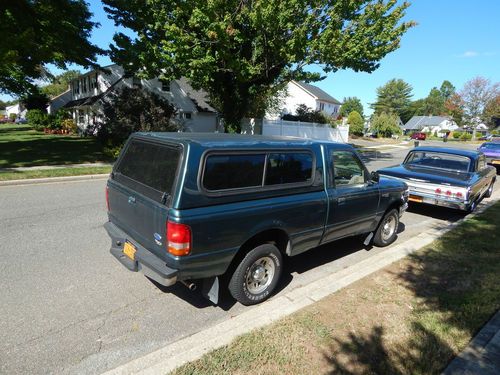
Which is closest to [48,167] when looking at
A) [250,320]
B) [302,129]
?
[250,320]

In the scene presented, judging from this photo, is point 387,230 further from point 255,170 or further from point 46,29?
point 46,29

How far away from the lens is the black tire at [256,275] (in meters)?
3.73

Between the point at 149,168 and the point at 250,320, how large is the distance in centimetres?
200

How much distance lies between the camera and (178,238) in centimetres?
314

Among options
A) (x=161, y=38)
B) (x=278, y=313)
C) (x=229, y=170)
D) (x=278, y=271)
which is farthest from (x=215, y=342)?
(x=161, y=38)

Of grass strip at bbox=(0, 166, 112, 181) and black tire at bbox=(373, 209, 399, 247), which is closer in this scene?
black tire at bbox=(373, 209, 399, 247)

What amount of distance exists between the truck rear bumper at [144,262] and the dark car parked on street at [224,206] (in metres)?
0.01

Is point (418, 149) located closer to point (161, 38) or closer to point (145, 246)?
point (145, 246)

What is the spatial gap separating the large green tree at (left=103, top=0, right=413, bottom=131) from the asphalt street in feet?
34.4

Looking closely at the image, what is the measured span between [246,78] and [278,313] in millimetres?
14578

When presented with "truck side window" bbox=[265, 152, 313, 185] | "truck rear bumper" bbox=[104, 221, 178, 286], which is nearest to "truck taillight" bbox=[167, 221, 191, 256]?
"truck rear bumper" bbox=[104, 221, 178, 286]

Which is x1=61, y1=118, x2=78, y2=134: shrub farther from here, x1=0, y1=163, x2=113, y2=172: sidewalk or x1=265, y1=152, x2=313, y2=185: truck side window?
x1=265, y1=152, x2=313, y2=185: truck side window

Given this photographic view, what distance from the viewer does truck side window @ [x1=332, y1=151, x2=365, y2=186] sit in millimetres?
4721

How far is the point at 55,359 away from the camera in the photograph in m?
2.94
